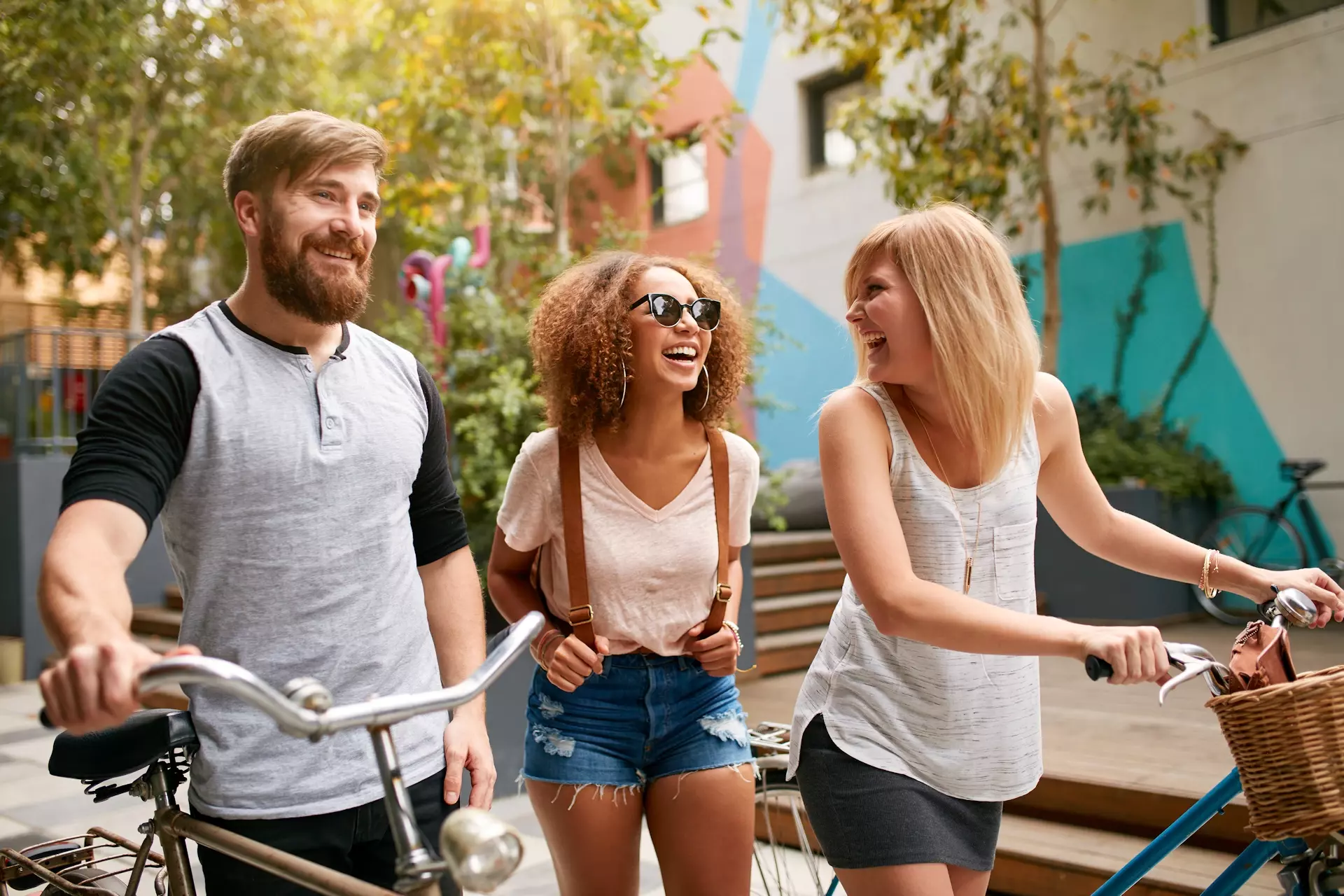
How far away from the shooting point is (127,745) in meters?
1.81

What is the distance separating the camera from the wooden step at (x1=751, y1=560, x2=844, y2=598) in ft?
24.8

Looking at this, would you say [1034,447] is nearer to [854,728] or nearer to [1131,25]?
[854,728]

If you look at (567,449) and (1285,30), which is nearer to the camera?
(567,449)

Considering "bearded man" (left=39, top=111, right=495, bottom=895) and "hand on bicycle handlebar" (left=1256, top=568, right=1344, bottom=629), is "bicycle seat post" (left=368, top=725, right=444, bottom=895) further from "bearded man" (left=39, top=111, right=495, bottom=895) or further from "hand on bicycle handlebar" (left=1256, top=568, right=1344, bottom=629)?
"hand on bicycle handlebar" (left=1256, top=568, right=1344, bottom=629)

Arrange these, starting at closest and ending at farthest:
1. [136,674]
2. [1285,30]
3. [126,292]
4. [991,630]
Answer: [136,674] < [991,630] < [1285,30] < [126,292]

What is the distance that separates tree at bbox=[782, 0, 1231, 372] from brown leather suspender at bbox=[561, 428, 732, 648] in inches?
240

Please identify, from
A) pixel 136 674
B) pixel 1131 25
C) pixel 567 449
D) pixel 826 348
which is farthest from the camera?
pixel 826 348

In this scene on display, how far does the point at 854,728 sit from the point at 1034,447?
23.3 inches

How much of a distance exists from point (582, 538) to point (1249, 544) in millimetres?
7303

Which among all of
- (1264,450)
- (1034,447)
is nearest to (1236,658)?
(1034,447)

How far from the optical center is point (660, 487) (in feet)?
7.54

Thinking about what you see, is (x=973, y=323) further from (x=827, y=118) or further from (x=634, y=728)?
(x=827, y=118)

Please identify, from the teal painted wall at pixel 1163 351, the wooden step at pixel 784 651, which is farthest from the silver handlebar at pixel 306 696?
the teal painted wall at pixel 1163 351

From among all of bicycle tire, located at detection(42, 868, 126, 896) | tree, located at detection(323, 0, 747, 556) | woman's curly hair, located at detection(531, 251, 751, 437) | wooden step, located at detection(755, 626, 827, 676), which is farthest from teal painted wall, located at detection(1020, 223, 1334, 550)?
bicycle tire, located at detection(42, 868, 126, 896)
